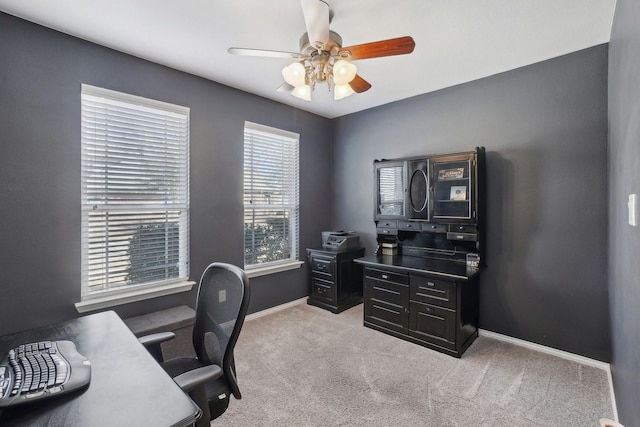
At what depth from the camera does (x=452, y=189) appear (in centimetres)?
309

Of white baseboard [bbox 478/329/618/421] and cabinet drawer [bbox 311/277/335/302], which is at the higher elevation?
cabinet drawer [bbox 311/277/335/302]

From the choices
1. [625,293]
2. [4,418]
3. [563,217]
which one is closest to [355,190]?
[563,217]

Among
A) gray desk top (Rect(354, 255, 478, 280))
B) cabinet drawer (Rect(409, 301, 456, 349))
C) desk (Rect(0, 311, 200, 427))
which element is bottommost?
cabinet drawer (Rect(409, 301, 456, 349))

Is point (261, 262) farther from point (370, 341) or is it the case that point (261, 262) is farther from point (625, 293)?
point (625, 293)

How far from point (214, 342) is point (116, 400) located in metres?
0.57

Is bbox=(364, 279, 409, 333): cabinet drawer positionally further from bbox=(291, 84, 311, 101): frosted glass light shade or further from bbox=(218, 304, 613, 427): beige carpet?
bbox=(291, 84, 311, 101): frosted glass light shade

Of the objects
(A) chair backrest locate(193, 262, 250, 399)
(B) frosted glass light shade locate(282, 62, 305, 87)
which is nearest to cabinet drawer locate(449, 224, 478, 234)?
(B) frosted glass light shade locate(282, 62, 305, 87)

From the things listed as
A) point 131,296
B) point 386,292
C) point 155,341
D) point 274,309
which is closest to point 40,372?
point 155,341

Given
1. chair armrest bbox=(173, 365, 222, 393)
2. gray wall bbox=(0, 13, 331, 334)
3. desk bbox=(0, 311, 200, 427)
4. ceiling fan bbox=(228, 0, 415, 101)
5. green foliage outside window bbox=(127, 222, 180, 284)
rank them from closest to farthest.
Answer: desk bbox=(0, 311, 200, 427)
chair armrest bbox=(173, 365, 222, 393)
ceiling fan bbox=(228, 0, 415, 101)
gray wall bbox=(0, 13, 331, 334)
green foliage outside window bbox=(127, 222, 180, 284)

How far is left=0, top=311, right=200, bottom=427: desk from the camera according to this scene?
2.98 feet

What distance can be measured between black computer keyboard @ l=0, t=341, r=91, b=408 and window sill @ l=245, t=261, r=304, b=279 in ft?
7.41

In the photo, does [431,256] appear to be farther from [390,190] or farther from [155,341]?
[155,341]

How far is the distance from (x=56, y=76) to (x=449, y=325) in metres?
3.88

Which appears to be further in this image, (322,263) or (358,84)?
(322,263)
